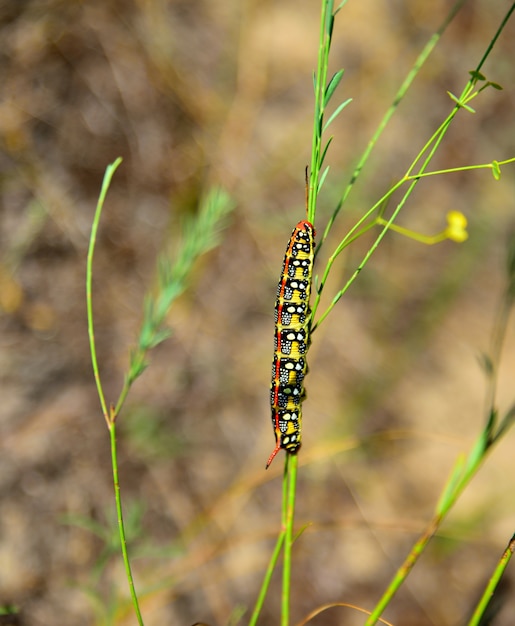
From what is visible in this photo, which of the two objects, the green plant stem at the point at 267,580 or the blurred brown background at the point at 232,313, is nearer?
the green plant stem at the point at 267,580

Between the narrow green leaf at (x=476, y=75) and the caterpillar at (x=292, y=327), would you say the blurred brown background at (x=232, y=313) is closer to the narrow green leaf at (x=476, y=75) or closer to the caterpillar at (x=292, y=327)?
the caterpillar at (x=292, y=327)

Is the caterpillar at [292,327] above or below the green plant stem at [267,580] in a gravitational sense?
above

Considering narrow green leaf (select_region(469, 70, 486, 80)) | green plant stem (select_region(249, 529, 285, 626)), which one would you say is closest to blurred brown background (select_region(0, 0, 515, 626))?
green plant stem (select_region(249, 529, 285, 626))

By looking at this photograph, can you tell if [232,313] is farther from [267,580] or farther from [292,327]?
[267,580]

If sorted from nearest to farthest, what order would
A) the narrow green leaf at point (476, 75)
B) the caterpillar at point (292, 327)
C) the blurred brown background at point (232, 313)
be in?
1. the narrow green leaf at point (476, 75)
2. the caterpillar at point (292, 327)
3. the blurred brown background at point (232, 313)

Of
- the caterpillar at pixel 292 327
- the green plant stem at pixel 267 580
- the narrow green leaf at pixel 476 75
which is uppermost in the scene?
the narrow green leaf at pixel 476 75

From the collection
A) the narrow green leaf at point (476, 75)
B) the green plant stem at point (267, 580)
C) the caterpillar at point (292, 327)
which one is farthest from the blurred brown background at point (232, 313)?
the narrow green leaf at point (476, 75)

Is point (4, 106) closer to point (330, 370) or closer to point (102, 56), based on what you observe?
point (102, 56)
